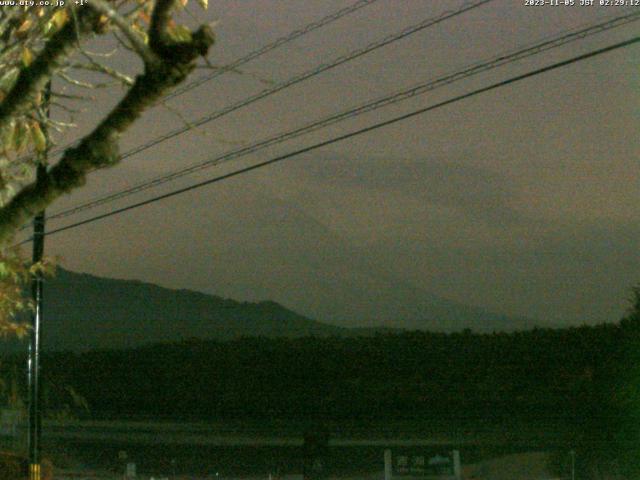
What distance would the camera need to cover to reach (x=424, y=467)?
18906 mm

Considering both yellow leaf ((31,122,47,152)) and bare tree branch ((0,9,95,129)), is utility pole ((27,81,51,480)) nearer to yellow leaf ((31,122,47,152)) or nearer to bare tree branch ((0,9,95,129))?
yellow leaf ((31,122,47,152))

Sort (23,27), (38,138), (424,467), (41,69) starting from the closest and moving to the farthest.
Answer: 1. (41,69)
2. (38,138)
3. (23,27)
4. (424,467)

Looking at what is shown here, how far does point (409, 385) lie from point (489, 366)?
4895mm

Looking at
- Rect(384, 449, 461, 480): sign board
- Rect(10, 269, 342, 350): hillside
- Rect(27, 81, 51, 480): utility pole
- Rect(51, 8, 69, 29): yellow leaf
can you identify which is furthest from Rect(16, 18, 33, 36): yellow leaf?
Rect(10, 269, 342, 350): hillside

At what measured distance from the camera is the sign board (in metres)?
18.7

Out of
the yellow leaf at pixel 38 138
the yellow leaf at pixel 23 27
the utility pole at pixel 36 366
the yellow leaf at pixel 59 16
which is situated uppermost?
the yellow leaf at pixel 23 27

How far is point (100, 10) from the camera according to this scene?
16.3 feet

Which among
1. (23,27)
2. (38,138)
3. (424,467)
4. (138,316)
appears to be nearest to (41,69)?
(38,138)

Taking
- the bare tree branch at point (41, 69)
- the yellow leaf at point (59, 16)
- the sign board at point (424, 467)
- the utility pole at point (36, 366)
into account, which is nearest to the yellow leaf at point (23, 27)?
the yellow leaf at point (59, 16)

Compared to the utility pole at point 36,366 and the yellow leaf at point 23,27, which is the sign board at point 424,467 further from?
the yellow leaf at point 23,27

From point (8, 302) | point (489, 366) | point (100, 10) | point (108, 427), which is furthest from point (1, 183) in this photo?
point (489, 366)

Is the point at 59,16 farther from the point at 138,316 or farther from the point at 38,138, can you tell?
the point at 138,316

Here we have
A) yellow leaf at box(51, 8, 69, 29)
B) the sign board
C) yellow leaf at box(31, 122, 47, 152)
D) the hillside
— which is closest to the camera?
yellow leaf at box(51, 8, 69, 29)

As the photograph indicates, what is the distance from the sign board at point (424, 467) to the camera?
18.7 m
